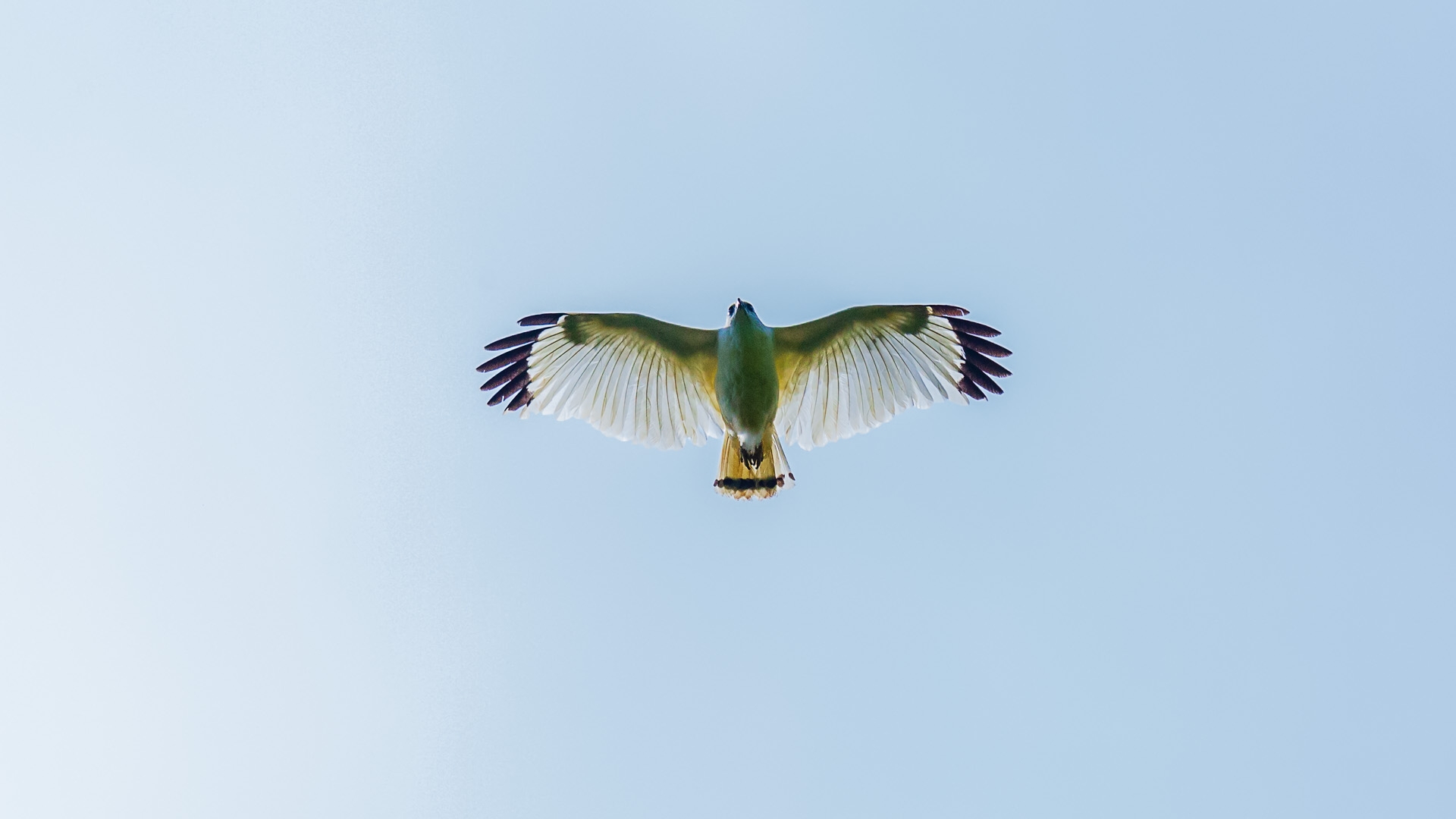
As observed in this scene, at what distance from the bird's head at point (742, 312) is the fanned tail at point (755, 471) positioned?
1.13 m

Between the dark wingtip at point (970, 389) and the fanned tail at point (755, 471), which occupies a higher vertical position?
the dark wingtip at point (970, 389)

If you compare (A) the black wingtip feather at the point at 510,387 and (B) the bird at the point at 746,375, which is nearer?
(B) the bird at the point at 746,375

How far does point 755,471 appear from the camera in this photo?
33.0 ft

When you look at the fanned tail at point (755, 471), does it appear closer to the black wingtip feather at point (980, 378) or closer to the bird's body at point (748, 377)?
the bird's body at point (748, 377)

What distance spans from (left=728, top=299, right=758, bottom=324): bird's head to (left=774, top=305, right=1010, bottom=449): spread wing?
0.32 meters

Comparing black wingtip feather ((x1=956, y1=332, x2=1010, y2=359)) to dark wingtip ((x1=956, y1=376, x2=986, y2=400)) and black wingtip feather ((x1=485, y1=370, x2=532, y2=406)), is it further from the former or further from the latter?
black wingtip feather ((x1=485, y1=370, x2=532, y2=406))

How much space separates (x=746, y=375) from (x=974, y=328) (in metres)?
2.30

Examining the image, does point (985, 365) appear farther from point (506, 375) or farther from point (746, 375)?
point (506, 375)

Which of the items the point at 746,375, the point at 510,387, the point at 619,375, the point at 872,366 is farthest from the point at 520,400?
the point at 872,366

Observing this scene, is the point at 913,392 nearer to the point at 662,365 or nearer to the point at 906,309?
the point at 906,309

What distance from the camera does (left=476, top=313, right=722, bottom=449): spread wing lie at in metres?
10.2

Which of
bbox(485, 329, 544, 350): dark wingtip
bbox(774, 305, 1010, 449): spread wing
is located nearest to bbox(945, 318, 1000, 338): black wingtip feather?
bbox(774, 305, 1010, 449): spread wing

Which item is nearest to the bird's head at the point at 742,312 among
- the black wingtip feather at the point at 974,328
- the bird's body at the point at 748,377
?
the bird's body at the point at 748,377

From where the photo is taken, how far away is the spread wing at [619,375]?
33.6ft
